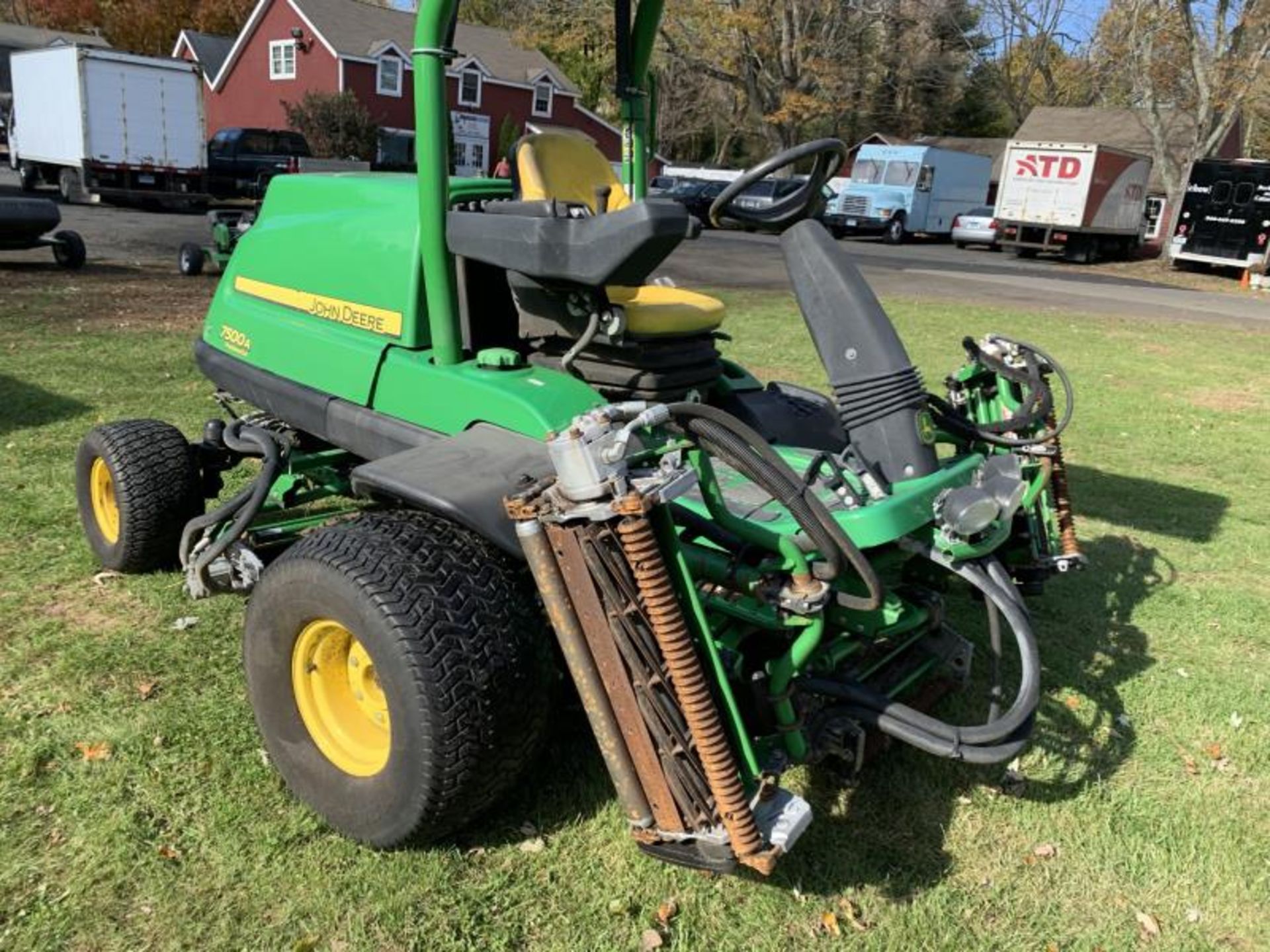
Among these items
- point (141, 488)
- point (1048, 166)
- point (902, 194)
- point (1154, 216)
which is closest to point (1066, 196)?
point (1048, 166)

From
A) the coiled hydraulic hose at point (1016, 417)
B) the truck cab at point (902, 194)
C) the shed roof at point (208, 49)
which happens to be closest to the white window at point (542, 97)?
the shed roof at point (208, 49)

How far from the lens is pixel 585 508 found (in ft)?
6.57

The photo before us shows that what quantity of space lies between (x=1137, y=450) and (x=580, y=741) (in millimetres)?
4817

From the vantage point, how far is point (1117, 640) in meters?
3.74

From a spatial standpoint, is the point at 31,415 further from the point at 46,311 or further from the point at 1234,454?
the point at 1234,454

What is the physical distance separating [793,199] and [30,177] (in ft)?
75.4

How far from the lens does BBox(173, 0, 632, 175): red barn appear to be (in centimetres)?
3195

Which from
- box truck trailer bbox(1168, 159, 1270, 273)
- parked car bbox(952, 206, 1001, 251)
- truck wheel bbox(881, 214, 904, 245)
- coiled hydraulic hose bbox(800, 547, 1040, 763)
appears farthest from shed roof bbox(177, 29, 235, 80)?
coiled hydraulic hose bbox(800, 547, 1040, 763)

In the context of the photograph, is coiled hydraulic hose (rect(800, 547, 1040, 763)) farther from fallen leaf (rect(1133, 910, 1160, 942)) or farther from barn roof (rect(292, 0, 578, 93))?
barn roof (rect(292, 0, 578, 93))

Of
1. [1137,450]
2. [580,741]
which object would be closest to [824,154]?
[580,741]

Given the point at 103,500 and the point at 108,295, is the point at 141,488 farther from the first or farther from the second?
the point at 108,295

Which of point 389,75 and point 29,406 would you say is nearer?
point 29,406

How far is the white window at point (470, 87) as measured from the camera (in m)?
34.4

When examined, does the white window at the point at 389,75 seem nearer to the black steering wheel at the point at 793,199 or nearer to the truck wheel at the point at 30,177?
the truck wheel at the point at 30,177
